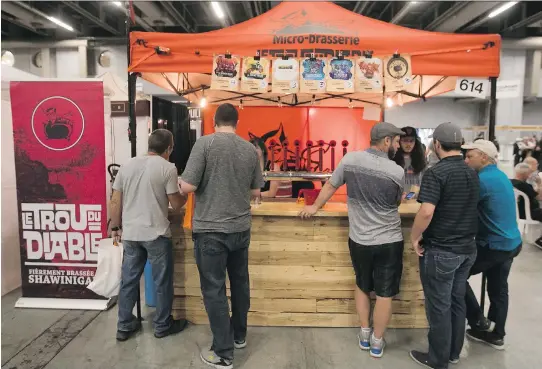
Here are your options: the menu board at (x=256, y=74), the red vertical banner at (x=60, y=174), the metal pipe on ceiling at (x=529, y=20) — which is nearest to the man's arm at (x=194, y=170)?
the menu board at (x=256, y=74)

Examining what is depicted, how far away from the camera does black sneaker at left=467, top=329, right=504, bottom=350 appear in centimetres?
314

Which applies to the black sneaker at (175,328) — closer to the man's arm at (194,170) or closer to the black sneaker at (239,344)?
the black sneaker at (239,344)

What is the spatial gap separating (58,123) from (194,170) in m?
1.91

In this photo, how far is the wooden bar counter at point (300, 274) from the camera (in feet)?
10.9

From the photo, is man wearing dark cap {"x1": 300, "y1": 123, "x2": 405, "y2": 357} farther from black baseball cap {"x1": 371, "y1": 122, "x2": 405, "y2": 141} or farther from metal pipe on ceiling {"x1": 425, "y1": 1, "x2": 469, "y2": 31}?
metal pipe on ceiling {"x1": 425, "y1": 1, "x2": 469, "y2": 31}

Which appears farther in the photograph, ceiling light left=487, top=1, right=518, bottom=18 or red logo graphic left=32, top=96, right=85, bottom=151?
ceiling light left=487, top=1, right=518, bottom=18

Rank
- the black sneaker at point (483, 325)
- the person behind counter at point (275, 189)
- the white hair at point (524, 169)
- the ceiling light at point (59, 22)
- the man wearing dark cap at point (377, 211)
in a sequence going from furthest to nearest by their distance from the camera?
the ceiling light at point (59, 22) < the white hair at point (524, 169) < the person behind counter at point (275, 189) < the black sneaker at point (483, 325) < the man wearing dark cap at point (377, 211)

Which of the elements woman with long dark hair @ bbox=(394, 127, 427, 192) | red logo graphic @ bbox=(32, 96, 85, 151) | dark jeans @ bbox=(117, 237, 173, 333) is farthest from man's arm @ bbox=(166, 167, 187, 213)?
woman with long dark hair @ bbox=(394, 127, 427, 192)

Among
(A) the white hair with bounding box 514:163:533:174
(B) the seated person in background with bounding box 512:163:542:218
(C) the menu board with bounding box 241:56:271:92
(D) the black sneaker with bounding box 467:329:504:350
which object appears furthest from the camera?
(A) the white hair with bounding box 514:163:533:174

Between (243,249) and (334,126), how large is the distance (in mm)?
4751

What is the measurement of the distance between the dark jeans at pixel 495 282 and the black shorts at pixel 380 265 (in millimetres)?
639

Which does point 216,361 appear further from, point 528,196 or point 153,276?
point 528,196

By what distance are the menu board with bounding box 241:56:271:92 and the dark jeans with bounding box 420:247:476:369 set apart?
1.85 metres

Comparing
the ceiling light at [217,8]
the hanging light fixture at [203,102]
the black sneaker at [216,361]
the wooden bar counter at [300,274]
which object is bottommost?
the black sneaker at [216,361]
